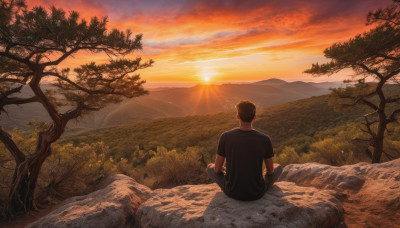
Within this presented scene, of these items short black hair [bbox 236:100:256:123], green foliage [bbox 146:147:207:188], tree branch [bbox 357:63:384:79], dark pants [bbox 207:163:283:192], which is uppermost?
tree branch [bbox 357:63:384:79]

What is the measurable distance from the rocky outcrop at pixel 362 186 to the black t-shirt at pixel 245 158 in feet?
7.22

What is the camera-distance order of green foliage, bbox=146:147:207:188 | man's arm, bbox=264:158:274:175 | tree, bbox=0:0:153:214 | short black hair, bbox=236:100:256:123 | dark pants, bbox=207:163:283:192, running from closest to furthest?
1. short black hair, bbox=236:100:256:123
2. man's arm, bbox=264:158:274:175
3. dark pants, bbox=207:163:283:192
4. tree, bbox=0:0:153:214
5. green foliage, bbox=146:147:207:188

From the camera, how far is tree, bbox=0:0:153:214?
5531 mm

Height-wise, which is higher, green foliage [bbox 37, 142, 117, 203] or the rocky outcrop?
the rocky outcrop

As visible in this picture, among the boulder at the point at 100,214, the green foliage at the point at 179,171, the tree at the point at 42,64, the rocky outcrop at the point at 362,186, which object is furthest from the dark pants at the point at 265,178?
the tree at the point at 42,64

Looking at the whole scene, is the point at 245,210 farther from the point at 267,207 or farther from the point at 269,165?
the point at 269,165

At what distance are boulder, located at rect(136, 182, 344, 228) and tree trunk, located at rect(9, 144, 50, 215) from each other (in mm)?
4621

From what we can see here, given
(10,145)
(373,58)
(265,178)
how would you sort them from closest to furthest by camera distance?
(265,178) → (10,145) → (373,58)

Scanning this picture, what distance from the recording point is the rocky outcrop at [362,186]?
4.02 meters

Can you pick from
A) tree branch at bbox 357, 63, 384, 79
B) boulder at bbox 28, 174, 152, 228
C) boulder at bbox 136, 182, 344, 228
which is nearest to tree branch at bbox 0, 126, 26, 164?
boulder at bbox 28, 174, 152, 228

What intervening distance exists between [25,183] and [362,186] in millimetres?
9955

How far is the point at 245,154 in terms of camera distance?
11.0ft

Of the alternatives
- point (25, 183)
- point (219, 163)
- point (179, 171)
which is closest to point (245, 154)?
point (219, 163)

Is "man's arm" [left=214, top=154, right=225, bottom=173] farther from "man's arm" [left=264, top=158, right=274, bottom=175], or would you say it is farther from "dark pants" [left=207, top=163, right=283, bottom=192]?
"man's arm" [left=264, top=158, right=274, bottom=175]
